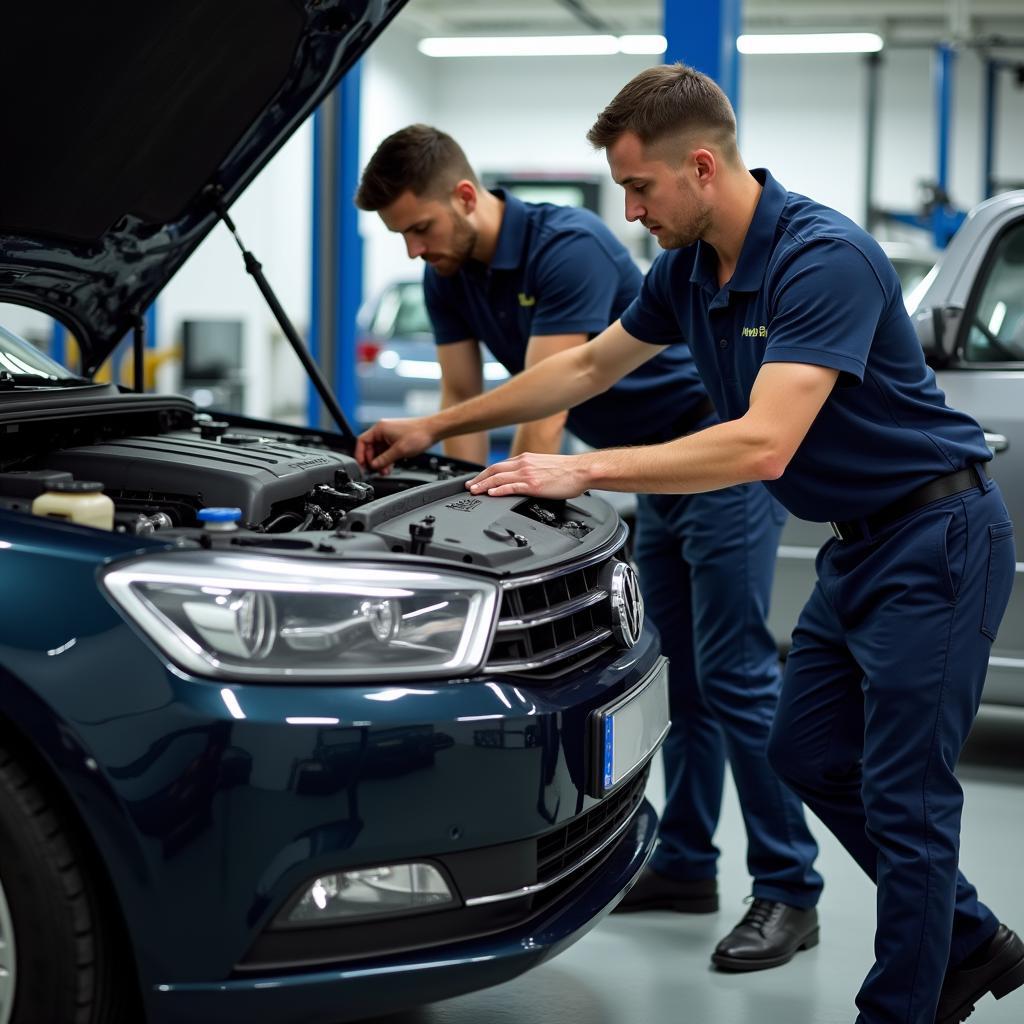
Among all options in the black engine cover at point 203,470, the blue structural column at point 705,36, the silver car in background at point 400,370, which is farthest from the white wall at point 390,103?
the black engine cover at point 203,470

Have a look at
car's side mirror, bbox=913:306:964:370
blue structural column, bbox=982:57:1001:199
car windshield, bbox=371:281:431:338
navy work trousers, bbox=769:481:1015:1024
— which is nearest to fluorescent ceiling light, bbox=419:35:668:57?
blue structural column, bbox=982:57:1001:199

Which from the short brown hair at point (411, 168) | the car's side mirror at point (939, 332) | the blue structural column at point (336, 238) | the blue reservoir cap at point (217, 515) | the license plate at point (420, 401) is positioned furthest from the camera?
the license plate at point (420, 401)

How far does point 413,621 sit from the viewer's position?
168 cm

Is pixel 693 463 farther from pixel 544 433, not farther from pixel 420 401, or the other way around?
pixel 420 401

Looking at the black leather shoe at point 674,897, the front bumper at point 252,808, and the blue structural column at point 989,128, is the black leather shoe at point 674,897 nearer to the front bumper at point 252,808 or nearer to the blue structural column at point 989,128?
the front bumper at point 252,808

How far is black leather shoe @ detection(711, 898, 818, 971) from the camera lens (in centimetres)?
249

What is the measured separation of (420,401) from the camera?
839cm

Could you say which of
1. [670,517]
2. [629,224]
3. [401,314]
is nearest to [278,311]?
[670,517]

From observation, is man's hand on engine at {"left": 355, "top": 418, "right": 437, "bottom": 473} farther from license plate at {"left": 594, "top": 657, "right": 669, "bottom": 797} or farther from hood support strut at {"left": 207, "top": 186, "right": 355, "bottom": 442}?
license plate at {"left": 594, "top": 657, "right": 669, "bottom": 797}

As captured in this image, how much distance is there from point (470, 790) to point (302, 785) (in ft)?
0.69

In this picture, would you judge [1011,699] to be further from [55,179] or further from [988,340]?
[55,179]

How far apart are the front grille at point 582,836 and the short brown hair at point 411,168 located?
1.32 meters

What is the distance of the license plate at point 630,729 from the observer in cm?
183

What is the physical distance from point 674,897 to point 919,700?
1.00 metres
